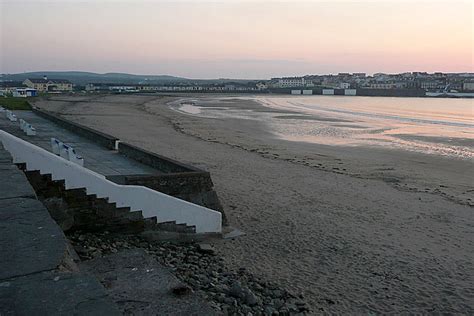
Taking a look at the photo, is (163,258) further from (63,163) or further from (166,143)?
(166,143)

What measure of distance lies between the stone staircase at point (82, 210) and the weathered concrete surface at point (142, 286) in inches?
50.2

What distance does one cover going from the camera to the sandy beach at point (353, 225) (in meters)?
6.30

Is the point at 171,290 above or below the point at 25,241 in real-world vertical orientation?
below

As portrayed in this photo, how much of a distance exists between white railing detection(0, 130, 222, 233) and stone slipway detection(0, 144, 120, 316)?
6.73 ft

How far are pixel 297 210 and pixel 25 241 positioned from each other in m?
7.23

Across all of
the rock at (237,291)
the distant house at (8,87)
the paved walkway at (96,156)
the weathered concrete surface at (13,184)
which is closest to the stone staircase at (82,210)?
the weathered concrete surface at (13,184)

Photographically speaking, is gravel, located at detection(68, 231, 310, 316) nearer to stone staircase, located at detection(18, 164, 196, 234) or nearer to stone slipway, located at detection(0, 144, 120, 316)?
stone staircase, located at detection(18, 164, 196, 234)

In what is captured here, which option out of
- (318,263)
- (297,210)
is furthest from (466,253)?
(297,210)

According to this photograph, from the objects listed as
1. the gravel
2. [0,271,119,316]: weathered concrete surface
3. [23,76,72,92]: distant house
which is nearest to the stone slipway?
[0,271,119,316]: weathered concrete surface

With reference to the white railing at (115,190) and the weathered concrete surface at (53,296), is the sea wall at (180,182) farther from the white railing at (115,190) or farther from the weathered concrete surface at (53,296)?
the weathered concrete surface at (53,296)

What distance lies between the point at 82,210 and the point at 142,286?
2.50 meters

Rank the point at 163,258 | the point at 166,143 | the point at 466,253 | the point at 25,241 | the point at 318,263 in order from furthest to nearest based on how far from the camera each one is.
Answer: the point at 166,143
the point at 466,253
the point at 318,263
the point at 163,258
the point at 25,241

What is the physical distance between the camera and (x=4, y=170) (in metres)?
6.00

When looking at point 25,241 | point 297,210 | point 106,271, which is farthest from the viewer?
point 297,210
